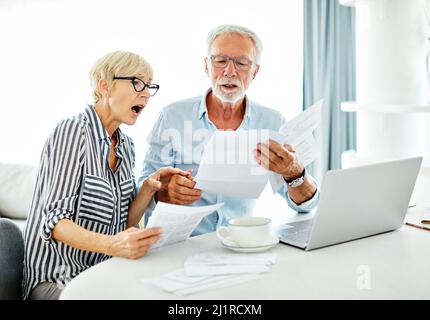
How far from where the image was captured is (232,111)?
225 cm

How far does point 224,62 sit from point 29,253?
3.05 ft

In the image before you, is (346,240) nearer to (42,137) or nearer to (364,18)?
(364,18)

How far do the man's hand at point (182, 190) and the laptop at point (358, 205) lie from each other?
0.94ft

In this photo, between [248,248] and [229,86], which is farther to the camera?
[229,86]

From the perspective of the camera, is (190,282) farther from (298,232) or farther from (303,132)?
(303,132)

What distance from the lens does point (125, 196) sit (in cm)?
182

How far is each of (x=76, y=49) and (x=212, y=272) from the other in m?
2.50

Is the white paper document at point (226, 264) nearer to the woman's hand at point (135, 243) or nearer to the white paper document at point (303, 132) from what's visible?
the woman's hand at point (135, 243)

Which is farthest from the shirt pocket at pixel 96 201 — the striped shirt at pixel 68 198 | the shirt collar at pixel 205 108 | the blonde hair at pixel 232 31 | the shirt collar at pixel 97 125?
the blonde hair at pixel 232 31

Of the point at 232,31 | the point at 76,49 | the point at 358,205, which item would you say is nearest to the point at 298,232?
the point at 358,205

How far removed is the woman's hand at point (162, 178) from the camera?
5.85ft

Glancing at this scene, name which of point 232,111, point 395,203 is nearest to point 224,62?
point 232,111

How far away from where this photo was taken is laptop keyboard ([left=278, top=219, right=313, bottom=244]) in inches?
61.2

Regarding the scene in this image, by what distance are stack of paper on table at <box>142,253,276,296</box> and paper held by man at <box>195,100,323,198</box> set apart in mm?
290
